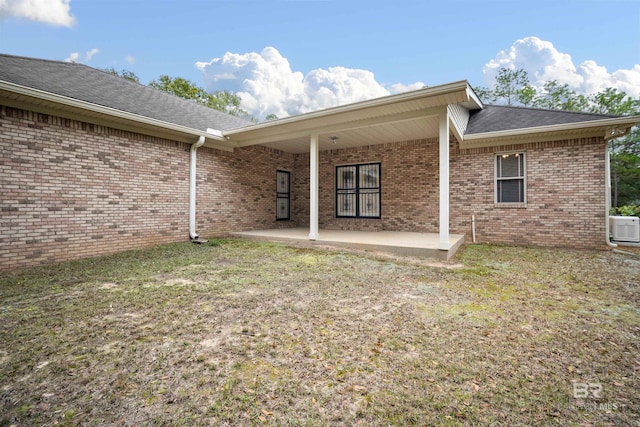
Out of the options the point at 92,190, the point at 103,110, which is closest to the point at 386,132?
the point at 103,110

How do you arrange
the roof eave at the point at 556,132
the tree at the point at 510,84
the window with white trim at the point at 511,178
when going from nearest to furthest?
the roof eave at the point at 556,132
the window with white trim at the point at 511,178
the tree at the point at 510,84

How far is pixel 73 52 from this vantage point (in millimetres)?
19812

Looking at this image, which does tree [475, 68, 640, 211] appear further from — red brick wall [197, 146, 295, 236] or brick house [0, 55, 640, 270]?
red brick wall [197, 146, 295, 236]

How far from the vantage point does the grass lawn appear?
5.07 feet

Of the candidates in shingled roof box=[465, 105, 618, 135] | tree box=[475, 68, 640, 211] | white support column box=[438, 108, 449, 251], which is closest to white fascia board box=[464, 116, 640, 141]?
shingled roof box=[465, 105, 618, 135]

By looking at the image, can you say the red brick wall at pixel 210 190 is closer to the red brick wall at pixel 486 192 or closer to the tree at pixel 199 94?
the red brick wall at pixel 486 192

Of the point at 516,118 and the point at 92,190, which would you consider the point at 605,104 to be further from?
the point at 92,190

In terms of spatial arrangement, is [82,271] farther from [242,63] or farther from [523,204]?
[242,63]

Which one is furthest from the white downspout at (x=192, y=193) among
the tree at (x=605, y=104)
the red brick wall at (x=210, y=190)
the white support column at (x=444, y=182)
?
the tree at (x=605, y=104)

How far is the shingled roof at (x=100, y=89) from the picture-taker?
517cm

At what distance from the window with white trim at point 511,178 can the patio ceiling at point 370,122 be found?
1793mm

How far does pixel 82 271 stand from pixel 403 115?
20.4 ft

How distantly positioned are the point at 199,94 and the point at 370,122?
1966cm

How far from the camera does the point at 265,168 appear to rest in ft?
31.7
